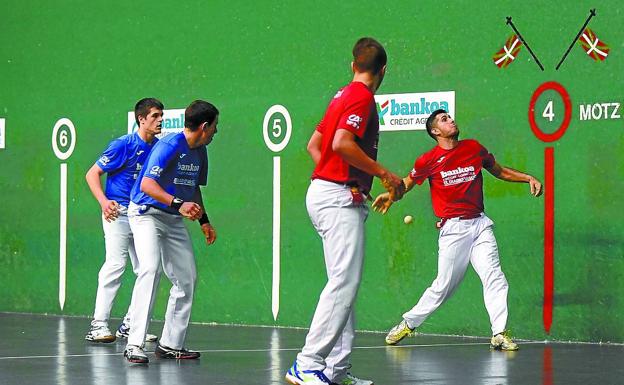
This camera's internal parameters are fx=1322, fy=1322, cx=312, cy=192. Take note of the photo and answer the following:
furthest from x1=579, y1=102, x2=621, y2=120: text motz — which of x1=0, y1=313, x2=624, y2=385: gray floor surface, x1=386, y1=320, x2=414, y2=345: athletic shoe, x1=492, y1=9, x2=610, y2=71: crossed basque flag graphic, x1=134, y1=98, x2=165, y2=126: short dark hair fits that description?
x1=134, y1=98, x2=165, y2=126: short dark hair

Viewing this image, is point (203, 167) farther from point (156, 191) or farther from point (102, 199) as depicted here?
point (102, 199)

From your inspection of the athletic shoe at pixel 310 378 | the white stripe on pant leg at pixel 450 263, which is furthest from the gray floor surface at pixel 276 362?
the athletic shoe at pixel 310 378

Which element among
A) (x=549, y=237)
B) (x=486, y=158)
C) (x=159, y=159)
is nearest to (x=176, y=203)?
(x=159, y=159)

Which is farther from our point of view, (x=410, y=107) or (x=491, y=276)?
(x=410, y=107)

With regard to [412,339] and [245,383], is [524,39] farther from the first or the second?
[245,383]

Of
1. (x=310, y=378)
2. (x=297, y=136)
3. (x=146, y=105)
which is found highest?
(x=146, y=105)

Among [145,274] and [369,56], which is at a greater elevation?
[369,56]

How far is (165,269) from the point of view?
8.44 metres

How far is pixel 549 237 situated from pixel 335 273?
3.70m

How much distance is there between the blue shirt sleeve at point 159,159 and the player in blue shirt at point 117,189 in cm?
123

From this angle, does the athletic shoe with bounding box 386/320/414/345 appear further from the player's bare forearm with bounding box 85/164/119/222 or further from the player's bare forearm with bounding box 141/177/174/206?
the player's bare forearm with bounding box 141/177/174/206

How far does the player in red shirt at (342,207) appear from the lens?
6.63m

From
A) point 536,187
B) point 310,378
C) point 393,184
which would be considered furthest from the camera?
point 536,187

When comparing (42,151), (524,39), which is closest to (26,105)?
(42,151)
